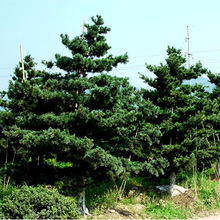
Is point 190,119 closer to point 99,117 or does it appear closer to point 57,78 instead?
point 99,117

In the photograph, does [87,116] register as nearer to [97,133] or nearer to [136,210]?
[97,133]

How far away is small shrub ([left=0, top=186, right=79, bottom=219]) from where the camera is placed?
5922 millimetres

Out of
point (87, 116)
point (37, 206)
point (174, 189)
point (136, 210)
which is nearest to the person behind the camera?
point (37, 206)

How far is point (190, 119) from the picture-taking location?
8875 mm

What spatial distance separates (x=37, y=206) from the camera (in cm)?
624

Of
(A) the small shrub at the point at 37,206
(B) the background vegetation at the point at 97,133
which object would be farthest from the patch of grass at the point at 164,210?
(A) the small shrub at the point at 37,206

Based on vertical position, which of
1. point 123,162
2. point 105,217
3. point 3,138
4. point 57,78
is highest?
point 57,78

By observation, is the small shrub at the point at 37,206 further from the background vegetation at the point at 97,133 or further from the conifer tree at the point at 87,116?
the conifer tree at the point at 87,116

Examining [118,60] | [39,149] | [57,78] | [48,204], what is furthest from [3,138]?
[118,60]

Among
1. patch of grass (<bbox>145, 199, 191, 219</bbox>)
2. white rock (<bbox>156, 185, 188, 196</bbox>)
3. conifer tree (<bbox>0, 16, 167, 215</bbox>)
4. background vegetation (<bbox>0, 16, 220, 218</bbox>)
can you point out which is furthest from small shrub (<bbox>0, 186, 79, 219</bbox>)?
white rock (<bbox>156, 185, 188, 196</bbox>)

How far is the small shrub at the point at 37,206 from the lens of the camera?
592 cm

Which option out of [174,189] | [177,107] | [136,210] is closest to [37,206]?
[136,210]

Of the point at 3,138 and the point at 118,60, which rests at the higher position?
the point at 118,60

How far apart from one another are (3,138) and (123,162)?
4382 mm
